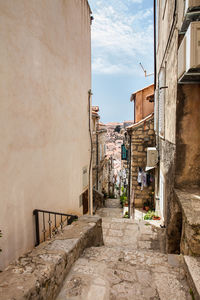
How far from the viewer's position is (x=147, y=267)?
289cm

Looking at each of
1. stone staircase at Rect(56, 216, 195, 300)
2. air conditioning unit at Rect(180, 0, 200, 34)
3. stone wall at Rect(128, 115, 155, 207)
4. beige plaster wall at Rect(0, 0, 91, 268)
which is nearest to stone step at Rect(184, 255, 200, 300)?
stone staircase at Rect(56, 216, 195, 300)

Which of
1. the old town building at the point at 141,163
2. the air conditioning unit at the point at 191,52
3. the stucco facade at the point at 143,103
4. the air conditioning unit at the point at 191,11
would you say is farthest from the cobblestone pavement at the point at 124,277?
the stucco facade at the point at 143,103

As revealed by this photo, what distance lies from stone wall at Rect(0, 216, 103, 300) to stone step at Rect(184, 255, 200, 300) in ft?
4.94

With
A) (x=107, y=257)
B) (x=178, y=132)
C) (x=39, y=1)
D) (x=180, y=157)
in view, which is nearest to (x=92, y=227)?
(x=107, y=257)

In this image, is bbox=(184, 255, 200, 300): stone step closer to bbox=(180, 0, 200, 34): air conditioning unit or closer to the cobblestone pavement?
the cobblestone pavement

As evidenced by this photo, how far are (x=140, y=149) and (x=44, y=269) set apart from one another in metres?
8.31

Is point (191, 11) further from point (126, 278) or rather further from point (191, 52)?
point (126, 278)

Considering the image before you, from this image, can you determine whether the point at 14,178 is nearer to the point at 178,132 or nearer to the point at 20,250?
the point at 20,250

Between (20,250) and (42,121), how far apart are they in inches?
86.9

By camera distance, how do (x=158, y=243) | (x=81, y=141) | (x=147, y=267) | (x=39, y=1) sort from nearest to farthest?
(x=147, y=267) → (x=39, y=1) → (x=158, y=243) → (x=81, y=141)

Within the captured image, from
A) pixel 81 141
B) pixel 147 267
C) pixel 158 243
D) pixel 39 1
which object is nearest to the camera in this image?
pixel 147 267

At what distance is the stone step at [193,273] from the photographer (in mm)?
2028

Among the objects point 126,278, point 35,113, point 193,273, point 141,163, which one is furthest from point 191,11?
point 141,163

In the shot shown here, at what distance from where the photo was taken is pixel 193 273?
222 cm
